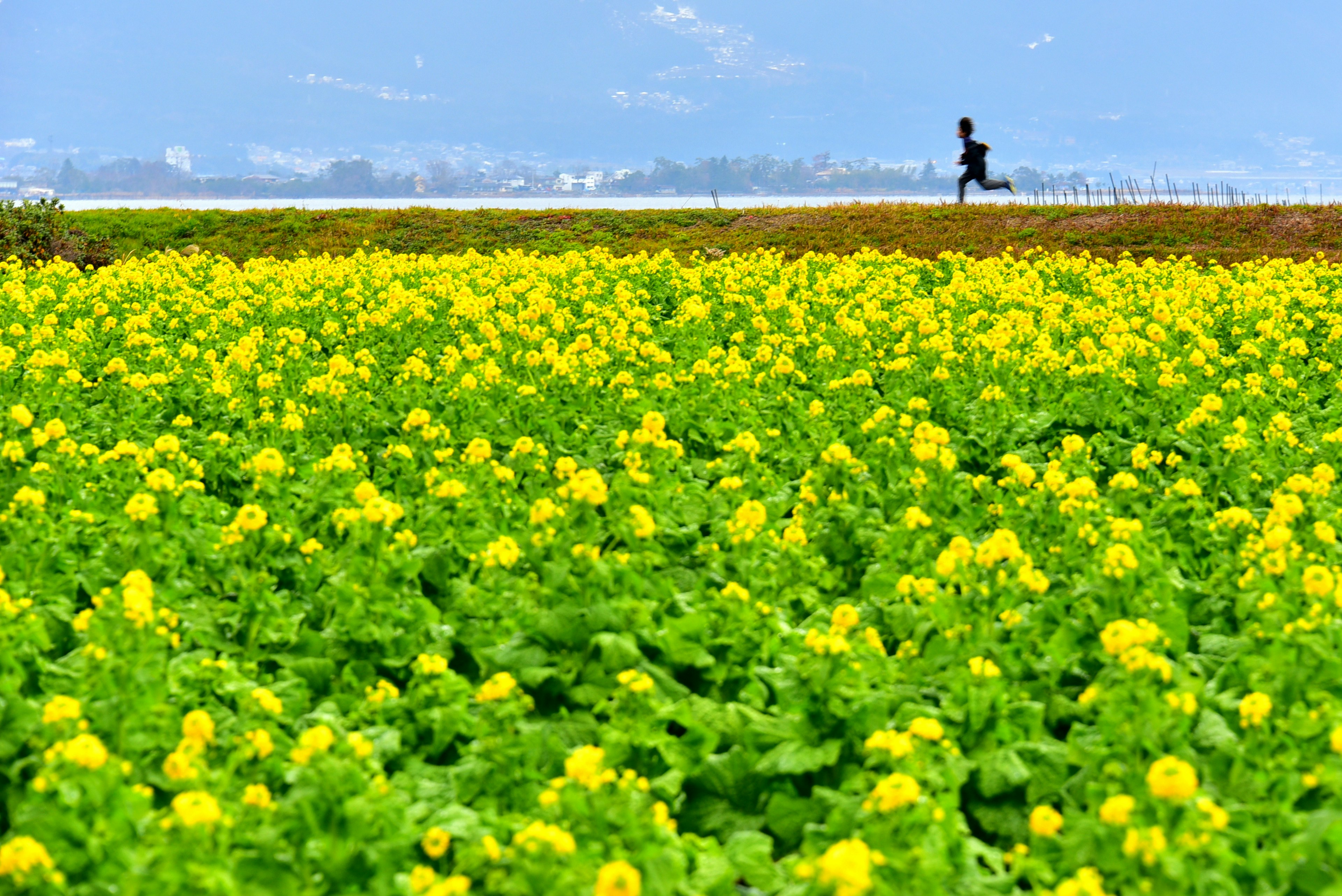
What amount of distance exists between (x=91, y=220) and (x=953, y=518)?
40.9m

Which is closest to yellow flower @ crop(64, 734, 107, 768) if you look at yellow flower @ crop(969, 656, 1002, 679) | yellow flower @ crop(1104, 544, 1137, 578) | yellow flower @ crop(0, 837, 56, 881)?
yellow flower @ crop(0, 837, 56, 881)

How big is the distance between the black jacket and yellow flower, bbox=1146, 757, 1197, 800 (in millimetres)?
34091

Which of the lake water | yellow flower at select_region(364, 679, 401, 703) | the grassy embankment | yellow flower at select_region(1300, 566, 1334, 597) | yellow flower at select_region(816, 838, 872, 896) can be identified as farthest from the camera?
the lake water

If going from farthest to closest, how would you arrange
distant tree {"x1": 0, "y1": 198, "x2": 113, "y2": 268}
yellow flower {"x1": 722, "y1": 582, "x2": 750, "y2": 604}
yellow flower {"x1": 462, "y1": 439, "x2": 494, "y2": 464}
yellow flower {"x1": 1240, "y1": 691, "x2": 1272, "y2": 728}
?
distant tree {"x1": 0, "y1": 198, "x2": 113, "y2": 268} < yellow flower {"x1": 462, "y1": 439, "x2": 494, "y2": 464} < yellow flower {"x1": 722, "y1": 582, "x2": 750, "y2": 604} < yellow flower {"x1": 1240, "y1": 691, "x2": 1272, "y2": 728}

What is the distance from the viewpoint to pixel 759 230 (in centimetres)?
3359

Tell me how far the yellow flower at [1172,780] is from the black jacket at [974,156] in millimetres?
34091

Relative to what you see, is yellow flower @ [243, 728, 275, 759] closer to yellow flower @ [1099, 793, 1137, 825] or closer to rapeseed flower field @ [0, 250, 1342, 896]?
rapeseed flower field @ [0, 250, 1342, 896]

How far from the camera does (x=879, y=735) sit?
4.48m

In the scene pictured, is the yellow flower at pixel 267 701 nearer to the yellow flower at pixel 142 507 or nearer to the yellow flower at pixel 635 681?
the yellow flower at pixel 635 681

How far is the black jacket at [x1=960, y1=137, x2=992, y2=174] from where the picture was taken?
118 ft

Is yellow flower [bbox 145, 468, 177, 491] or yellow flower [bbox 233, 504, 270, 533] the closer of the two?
yellow flower [bbox 233, 504, 270, 533]

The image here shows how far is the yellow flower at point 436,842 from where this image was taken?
4262 mm

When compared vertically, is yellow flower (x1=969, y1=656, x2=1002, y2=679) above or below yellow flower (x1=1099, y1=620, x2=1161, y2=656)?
below

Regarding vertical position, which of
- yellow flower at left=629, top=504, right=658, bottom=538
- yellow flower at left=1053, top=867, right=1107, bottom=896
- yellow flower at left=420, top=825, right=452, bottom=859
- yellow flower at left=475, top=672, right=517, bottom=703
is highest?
yellow flower at left=629, top=504, right=658, bottom=538
